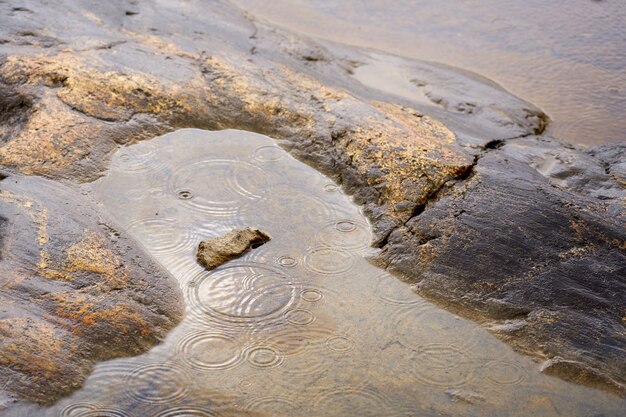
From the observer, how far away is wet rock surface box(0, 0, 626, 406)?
128 inches

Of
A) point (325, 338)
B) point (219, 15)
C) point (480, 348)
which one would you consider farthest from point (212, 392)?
point (219, 15)

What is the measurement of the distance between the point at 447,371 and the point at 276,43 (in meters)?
3.19

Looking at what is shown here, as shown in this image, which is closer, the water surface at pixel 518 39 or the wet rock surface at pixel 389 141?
the wet rock surface at pixel 389 141

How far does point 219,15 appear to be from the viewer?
568 cm

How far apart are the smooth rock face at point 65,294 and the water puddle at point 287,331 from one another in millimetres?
83

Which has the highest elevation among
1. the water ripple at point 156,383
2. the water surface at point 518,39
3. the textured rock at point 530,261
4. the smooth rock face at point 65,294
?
the water surface at point 518,39

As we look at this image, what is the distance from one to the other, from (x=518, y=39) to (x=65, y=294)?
14.6ft

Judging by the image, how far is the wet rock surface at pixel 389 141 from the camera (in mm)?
3248

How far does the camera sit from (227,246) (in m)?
3.36

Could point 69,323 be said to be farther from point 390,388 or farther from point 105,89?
point 105,89

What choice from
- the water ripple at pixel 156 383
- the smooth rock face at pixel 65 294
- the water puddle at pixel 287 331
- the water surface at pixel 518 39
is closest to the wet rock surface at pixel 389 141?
the water puddle at pixel 287 331

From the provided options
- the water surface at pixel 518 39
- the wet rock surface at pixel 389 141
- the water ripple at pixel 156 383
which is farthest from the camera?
the water surface at pixel 518 39

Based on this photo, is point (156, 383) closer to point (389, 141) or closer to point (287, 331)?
point (287, 331)

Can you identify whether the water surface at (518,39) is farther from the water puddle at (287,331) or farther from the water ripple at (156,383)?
the water ripple at (156,383)
